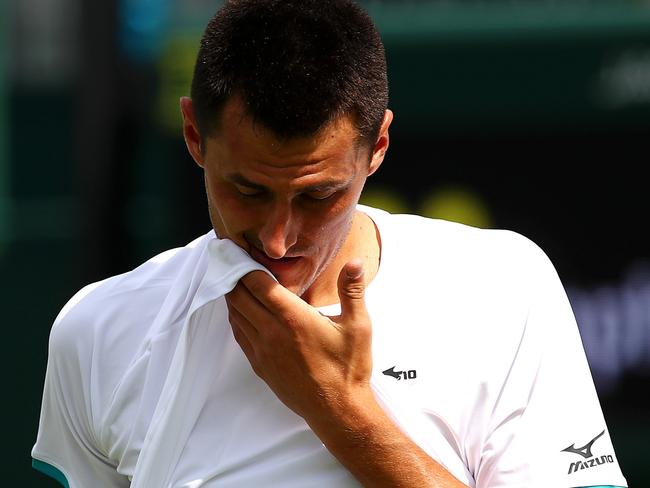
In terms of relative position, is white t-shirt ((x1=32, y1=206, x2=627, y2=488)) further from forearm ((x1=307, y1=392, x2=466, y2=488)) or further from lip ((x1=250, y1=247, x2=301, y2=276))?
lip ((x1=250, y1=247, x2=301, y2=276))

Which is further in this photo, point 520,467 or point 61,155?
point 61,155

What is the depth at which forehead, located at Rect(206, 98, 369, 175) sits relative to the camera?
228 cm

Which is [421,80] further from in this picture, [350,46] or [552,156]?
[350,46]

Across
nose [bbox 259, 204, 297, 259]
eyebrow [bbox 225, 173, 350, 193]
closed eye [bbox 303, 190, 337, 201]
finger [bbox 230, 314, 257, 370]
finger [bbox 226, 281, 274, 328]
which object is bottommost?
finger [bbox 230, 314, 257, 370]

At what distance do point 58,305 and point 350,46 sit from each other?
550 cm

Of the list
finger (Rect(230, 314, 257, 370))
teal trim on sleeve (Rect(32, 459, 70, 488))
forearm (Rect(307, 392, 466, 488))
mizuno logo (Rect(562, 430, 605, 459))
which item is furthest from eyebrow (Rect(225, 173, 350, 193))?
teal trim on sleeve (Rect(32, 459, 70, 488))

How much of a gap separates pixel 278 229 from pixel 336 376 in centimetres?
27

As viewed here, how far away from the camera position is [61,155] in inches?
319

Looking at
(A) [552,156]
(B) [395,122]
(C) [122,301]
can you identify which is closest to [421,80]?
(B) [395,122]

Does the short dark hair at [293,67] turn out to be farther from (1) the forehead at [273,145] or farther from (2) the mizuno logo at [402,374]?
(2) the mizuno logo at [402,374]

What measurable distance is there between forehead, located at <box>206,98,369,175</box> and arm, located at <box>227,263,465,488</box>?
20cm

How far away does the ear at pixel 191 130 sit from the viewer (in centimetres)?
245

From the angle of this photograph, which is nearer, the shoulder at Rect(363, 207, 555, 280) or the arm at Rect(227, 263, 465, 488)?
the arm at Rect(227, 263, 465, 488)

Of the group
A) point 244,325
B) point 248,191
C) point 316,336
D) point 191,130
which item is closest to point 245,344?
point 244,325
